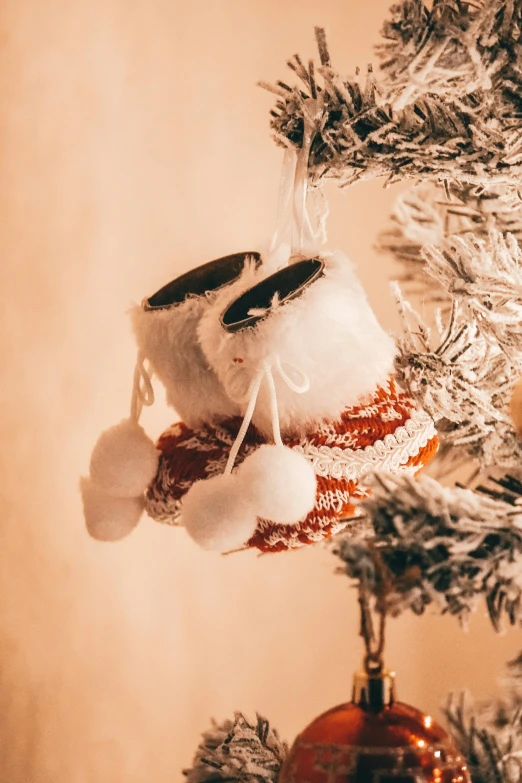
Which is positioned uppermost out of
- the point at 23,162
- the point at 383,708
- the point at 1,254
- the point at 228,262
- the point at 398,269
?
A: the point at 398,269

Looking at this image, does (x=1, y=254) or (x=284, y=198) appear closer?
(x=284, y=198)

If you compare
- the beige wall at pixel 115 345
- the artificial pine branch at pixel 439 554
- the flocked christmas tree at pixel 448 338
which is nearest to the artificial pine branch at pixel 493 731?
the flocked christmas tree at pixel 448 338

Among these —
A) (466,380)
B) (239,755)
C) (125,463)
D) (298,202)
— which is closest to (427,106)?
(298,202)

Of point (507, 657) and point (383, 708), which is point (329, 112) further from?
point (507, 657)

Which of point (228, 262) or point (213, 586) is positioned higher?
point (228, 262)

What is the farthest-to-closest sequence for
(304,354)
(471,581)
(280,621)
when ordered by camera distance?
(280,621) → (304,354) → (471,581)

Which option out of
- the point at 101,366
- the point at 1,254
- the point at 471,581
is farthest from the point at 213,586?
the point at 471,581

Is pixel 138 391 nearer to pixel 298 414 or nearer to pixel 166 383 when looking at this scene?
pixel 166 383

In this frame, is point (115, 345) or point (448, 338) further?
point (115, 345)
